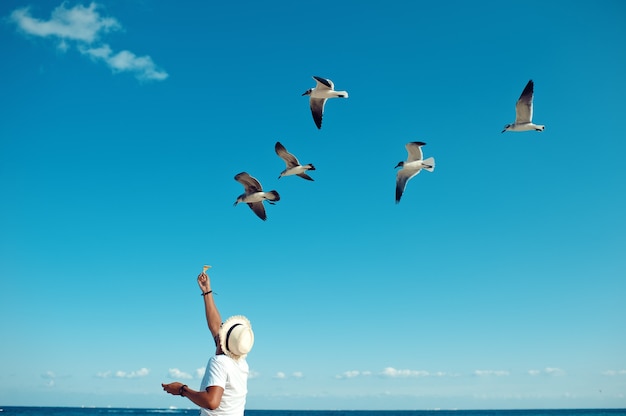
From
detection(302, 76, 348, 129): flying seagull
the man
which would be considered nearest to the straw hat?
the man

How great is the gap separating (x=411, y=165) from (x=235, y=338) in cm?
1202

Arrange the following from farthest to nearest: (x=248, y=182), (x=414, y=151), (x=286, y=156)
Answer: (x=414, y=151), (x=286, y=156), (x=248, y=182)

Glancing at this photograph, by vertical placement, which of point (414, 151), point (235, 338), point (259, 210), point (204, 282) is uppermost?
point (414, 151)

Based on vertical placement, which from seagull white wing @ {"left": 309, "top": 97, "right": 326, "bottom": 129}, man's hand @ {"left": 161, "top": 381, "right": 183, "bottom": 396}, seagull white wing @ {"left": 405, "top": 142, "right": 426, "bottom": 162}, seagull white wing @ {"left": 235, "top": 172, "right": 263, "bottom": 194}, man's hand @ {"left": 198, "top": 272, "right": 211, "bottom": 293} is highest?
seagull white wing @ {"left": 309, "top": 97, "right": 326, "bottom": 129}

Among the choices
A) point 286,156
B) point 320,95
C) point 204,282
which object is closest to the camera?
point 204,282

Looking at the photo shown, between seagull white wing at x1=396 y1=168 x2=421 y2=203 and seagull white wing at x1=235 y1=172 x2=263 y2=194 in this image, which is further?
seagull white wing at x1=396 y1=168 x2=421 y2=203

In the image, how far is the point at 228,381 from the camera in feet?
12.6

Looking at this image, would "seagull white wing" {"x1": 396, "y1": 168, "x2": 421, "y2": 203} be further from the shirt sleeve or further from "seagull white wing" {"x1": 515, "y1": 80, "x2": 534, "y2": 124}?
the shirt sleeve

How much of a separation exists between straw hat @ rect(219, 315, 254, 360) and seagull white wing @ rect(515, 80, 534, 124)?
497 inches

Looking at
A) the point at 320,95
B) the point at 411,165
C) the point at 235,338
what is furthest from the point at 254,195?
the point at 235,338

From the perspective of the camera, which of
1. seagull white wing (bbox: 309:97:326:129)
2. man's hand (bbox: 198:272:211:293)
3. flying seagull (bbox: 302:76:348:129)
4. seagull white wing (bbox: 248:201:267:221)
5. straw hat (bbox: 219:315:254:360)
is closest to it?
straw hat (bbox: 219:315:254:360)

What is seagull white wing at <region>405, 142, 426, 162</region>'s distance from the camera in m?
15.2

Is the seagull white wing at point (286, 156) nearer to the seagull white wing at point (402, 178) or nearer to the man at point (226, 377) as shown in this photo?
the seagull white wing at point (402, 178)

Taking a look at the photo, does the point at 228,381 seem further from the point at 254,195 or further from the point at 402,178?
the point at 402,178
